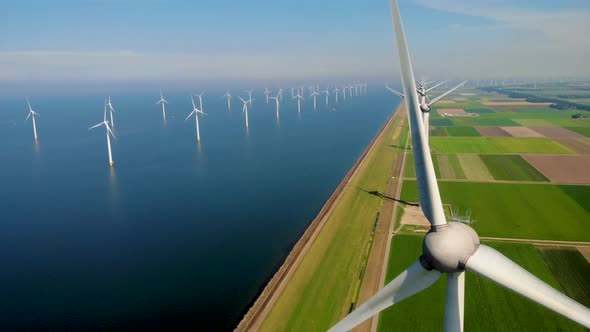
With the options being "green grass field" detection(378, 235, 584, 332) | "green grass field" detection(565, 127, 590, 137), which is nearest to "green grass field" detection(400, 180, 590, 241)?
"green grass field" detection(378, 235, 584, 332)

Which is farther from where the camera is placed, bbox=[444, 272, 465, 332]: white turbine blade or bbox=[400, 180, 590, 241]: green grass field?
bbox=[400, 180, 590, 241]: green grass field

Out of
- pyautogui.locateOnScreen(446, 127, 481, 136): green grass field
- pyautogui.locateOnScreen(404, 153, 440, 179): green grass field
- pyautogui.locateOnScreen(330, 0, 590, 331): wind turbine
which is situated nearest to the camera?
pyautogui.locateOnScreen(330, 0, 590, 331): wind turbine

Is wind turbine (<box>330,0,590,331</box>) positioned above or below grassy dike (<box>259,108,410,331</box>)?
above

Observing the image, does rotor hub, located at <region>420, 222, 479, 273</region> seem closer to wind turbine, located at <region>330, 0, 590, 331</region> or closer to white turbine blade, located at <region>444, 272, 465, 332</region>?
wind turbine, located at <region>330, 0, 590, 331</region>

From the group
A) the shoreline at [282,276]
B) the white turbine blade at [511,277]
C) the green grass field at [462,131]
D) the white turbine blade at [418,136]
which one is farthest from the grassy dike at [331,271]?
the green grass field at [462,131]

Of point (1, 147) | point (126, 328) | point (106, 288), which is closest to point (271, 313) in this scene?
point (126, 328)

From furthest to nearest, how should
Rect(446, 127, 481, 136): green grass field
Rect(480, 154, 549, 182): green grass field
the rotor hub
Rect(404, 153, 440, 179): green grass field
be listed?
1. Rect(446, 127, 481, 136): green grass field
2. Rect(404, 153, 440, 179): green grass field
3. Rect(480, 154, 549, 182): green grass field
4. the rotor hub

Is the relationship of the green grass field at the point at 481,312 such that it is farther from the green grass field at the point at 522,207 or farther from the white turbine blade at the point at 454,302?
the white turbine blade at the point at 454,302

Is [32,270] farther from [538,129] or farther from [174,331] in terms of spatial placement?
[538,129]
